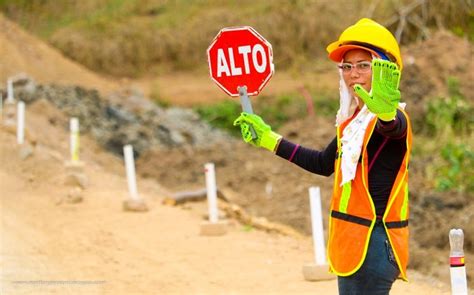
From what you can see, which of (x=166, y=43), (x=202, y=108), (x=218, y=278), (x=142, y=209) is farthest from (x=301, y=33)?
(x=218, y=278)

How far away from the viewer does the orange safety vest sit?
5328 millimetres

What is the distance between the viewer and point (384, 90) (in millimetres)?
4945

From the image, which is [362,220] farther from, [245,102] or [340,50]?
[245,102]

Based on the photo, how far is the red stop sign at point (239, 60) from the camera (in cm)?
606

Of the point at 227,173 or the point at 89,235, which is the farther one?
the point at 227,173

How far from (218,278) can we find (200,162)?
11.9m

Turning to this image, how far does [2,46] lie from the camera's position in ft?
95.0

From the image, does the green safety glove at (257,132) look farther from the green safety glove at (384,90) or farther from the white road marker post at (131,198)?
the white road marker post at (131,198)

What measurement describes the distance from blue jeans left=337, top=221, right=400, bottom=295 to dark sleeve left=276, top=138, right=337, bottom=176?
475 mm

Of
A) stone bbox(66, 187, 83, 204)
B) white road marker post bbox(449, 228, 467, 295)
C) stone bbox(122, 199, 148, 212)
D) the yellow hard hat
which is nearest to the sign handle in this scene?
the yellow hard hat

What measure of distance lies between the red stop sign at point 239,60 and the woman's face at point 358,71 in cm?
66

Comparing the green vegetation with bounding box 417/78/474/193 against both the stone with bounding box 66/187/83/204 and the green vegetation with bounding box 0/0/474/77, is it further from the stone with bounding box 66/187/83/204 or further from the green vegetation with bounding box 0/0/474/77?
the green vegetation with bounding box 0/0/474/77

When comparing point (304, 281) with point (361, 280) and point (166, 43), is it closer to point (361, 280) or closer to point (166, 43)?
point (361, 280)

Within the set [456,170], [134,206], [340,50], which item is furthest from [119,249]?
[340,50]
